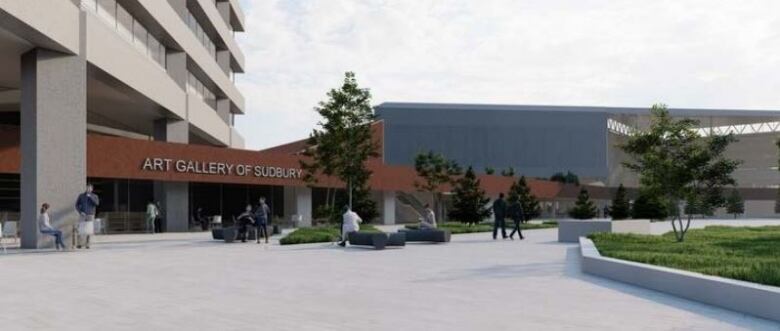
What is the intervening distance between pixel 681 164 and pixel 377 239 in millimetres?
8951

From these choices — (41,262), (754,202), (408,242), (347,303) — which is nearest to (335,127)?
(408,242)

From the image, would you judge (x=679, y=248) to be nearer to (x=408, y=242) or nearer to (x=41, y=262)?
(x=408, y=242)

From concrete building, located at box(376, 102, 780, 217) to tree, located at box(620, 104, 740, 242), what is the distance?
57.7 metres

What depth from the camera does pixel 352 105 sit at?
2969 cm

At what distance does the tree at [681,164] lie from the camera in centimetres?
2178

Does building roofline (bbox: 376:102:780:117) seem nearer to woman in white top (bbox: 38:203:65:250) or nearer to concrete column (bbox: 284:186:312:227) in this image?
concrete column (bbox: 284:186:312:227)

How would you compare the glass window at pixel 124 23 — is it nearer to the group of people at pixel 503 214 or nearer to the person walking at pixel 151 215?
the person walking at pixel 151 215

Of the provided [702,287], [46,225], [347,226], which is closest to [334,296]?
[702,287]

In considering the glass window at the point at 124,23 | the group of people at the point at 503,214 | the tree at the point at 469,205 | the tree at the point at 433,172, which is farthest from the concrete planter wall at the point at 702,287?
the tree at the point at 433,172

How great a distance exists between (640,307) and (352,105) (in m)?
20.8

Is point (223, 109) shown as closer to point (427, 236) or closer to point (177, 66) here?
point (177, 66)

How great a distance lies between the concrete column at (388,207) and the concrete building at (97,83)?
1111cm

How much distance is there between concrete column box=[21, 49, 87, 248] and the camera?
21.8 metres

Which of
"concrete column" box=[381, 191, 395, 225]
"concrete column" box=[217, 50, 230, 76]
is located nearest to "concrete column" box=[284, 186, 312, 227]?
"concrete column" box=[381, 191, 395, 225]
